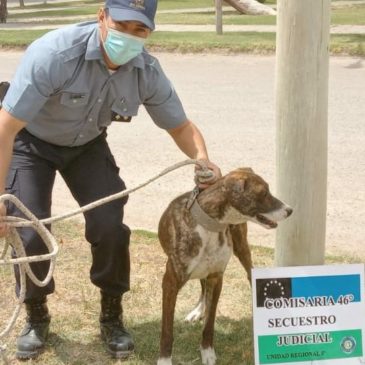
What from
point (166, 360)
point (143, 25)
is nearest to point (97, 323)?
point (166, 360)

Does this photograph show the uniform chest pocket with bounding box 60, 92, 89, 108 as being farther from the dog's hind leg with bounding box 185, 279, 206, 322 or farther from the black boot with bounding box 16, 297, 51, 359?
the dog's hind leg with bounding box 185, 279, 206, 322

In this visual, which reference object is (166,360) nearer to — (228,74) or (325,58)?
(325,58)

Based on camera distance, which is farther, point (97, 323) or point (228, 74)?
point (228, 74)

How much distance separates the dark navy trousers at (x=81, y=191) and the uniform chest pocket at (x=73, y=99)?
329 millimetres

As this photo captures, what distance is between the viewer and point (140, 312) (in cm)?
452

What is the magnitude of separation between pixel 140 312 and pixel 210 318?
0.75 m

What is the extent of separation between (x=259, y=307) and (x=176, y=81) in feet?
28.6

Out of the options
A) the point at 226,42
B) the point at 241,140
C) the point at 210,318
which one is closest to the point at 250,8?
the point at 226,42

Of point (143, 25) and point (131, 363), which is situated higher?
point (143, 25)

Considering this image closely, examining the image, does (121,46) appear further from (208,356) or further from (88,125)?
(208,356)

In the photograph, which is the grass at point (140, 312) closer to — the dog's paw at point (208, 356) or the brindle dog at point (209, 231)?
the dog's paw at point (208, 356)

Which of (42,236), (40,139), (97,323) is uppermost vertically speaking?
(40,139)

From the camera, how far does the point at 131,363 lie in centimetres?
394

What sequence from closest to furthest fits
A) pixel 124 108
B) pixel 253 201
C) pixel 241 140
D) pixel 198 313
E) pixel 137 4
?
pixel 137 4 → pixel 253 201 → pixel 124 108 → pixel 198 313 → pixel 241 140
